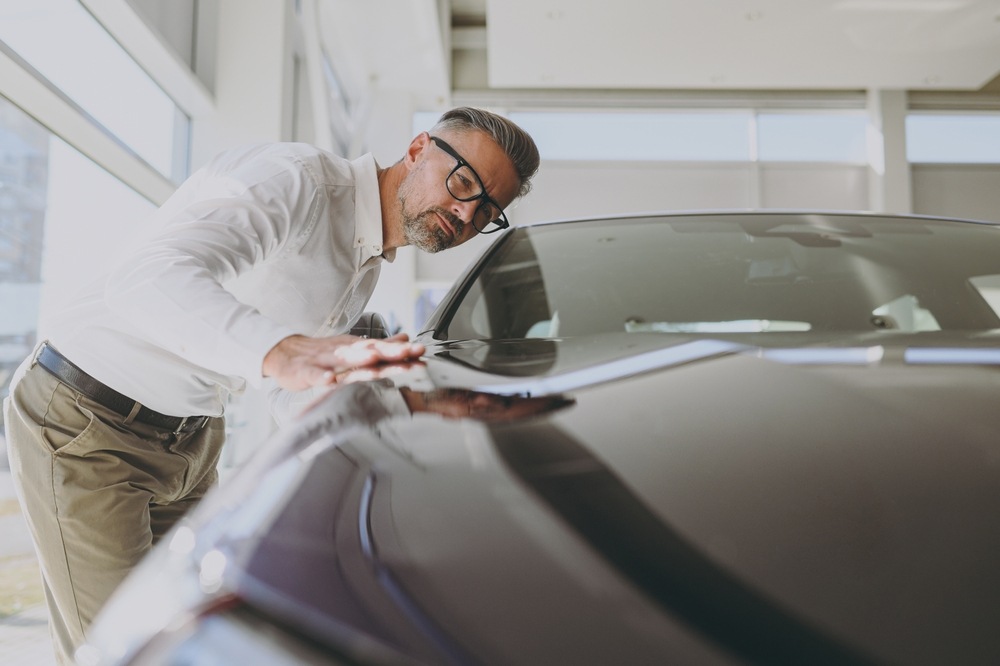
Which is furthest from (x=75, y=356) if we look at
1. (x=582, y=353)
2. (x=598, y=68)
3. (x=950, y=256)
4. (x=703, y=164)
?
(x=703, y=164)

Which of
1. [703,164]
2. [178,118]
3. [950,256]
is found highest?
[703,164]

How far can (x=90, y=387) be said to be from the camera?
127cm

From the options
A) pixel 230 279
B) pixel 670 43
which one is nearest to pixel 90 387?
pixel 230 279

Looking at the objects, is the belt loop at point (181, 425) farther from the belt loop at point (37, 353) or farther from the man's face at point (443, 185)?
the man's face at point (443, 185)

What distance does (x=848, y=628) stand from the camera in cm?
33

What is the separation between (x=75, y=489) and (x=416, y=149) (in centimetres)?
89

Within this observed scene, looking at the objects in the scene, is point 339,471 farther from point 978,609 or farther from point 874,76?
point 874,76

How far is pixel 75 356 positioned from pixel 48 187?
203 centimetres

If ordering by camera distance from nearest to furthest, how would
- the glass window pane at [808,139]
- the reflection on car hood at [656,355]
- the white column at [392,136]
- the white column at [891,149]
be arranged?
the reflection on car hood at [656,355], the white column at [392,136], the white column at [891,149], the glass window pane at [808,139]

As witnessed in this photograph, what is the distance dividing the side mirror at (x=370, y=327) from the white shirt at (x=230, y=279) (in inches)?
3.6

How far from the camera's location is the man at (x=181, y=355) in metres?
1.16

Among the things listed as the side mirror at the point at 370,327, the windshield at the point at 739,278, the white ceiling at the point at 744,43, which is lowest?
the side mirror at the point at 370,327

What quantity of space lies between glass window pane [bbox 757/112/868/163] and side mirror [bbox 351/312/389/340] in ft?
27.6

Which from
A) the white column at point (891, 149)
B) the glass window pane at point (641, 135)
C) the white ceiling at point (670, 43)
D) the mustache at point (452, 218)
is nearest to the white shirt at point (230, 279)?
the mustache at point (452, 218)
